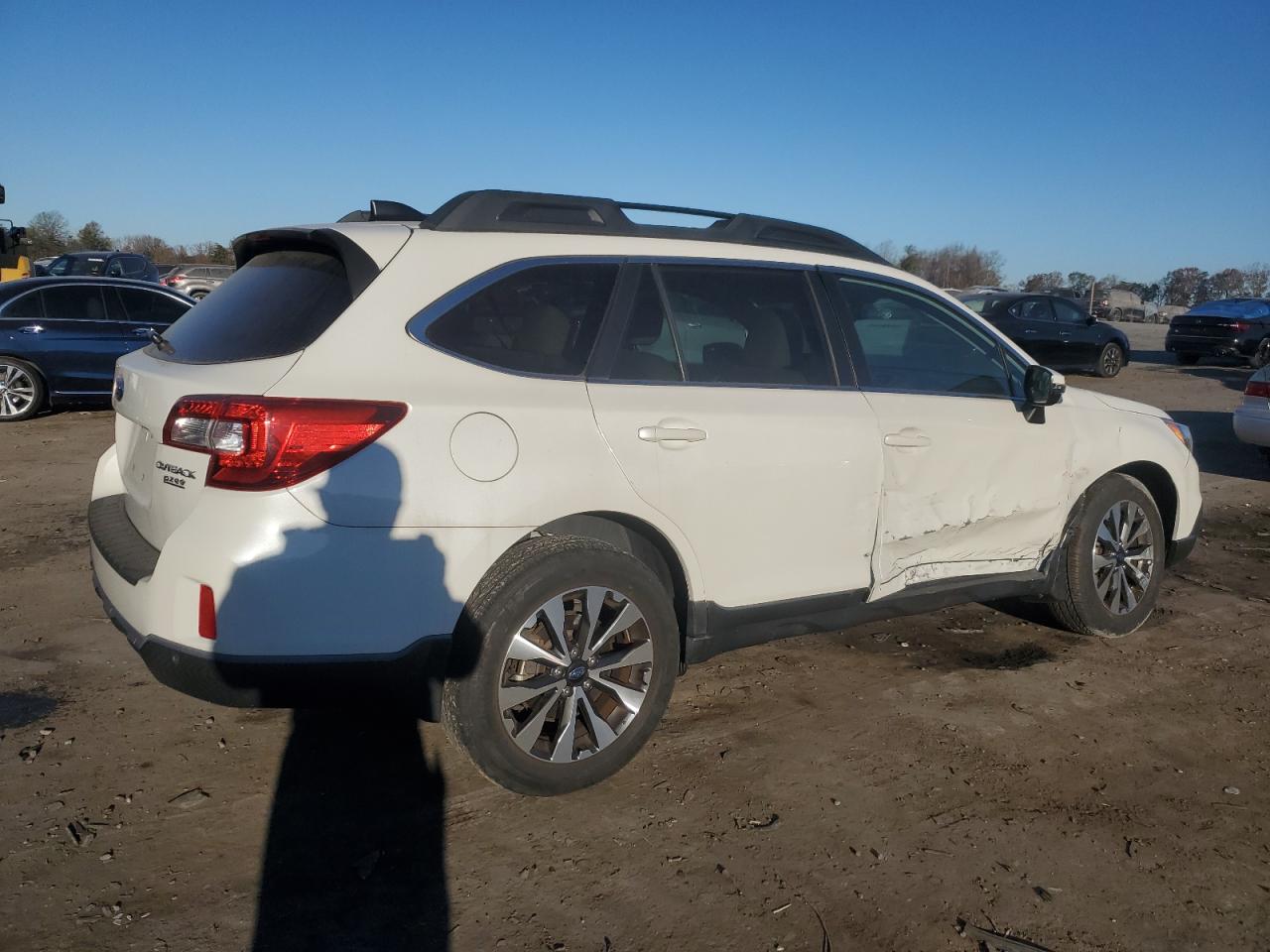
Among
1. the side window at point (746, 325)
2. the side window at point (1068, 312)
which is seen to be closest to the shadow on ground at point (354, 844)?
the side window at point (746, 325)

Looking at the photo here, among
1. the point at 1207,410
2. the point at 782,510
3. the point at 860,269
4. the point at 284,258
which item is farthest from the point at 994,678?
the point at 1207,410

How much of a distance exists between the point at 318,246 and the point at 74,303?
31.1 ft

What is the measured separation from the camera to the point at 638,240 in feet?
12.2

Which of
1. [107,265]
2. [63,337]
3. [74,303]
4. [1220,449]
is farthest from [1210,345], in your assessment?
[107,265]

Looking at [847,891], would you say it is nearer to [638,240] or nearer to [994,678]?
[994,678]

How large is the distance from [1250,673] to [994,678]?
1.19 metres

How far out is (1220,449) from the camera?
37.9ft

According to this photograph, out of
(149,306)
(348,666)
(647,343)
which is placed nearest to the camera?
(348,666)

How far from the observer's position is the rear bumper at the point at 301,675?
2904 millimetres

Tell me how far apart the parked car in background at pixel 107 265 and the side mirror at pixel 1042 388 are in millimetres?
23139

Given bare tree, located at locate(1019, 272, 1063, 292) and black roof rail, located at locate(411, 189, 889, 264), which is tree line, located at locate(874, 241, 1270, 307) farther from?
black roof rail, located at locate(411, 189, 889, 264)

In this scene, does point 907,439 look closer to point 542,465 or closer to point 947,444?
point 947,444

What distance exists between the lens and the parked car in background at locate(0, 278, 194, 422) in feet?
36.2

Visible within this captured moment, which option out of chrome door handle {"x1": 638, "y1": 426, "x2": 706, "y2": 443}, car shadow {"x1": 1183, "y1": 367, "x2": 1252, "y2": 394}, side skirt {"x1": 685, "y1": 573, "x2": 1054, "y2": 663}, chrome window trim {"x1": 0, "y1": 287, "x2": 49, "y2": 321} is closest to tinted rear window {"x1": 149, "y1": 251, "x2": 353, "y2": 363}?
chrome door handle {"x1": 638, "y1": 426, "x2": 706, "y2": 443}
